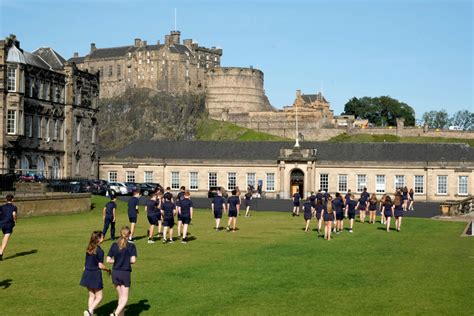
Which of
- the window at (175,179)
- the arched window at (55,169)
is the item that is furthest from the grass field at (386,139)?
the arched window at (55,169)

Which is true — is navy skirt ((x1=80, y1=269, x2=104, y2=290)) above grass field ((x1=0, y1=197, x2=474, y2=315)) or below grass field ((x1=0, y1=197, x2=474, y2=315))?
above

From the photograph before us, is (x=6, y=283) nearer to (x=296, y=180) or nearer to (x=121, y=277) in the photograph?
(x=121, y=277)

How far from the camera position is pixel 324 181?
240 feet

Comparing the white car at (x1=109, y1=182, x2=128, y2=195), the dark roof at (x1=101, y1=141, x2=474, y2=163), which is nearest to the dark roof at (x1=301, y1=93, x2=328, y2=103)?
the dark roof at (x1=101, y1=141, x2=474, y2=163)

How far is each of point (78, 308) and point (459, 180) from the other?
61198 millimetres

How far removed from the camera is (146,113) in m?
131

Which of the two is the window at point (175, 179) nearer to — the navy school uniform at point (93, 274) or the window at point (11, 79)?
the window at point (11, 79)

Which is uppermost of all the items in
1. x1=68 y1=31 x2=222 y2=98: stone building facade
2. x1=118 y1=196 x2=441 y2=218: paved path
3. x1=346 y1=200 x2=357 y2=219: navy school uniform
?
x1=68 y1=31 x2=222 y2=98: stone building facade

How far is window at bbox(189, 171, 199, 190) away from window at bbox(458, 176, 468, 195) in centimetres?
2581

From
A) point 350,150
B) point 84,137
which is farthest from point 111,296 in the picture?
point 350,150

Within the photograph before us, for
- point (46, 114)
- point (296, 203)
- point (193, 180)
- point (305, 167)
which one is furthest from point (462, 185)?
point (46, 114)

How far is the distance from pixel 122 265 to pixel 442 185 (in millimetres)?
61508

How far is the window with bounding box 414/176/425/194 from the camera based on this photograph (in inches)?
2805

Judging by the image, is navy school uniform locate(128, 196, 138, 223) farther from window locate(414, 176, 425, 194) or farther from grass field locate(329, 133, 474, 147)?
grass field locate(329, 133, 474, 147)
